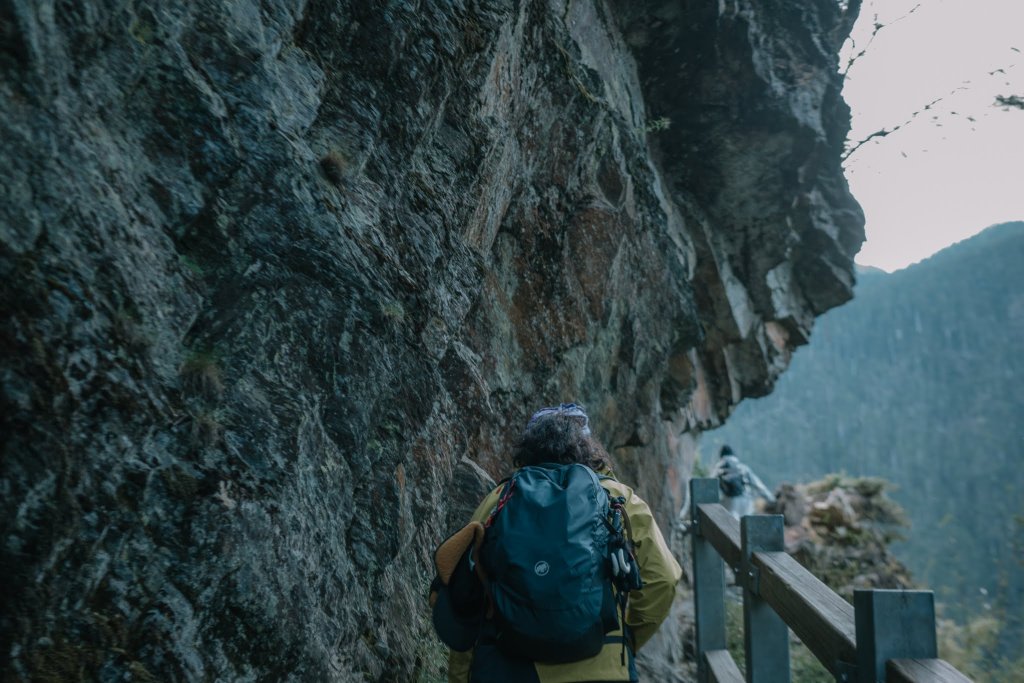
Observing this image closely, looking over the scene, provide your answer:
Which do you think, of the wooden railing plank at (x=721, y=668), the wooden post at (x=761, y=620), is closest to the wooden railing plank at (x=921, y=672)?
the wooden post at (x=761, y=620)

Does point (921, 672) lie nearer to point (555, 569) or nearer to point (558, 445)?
point (555, 569)

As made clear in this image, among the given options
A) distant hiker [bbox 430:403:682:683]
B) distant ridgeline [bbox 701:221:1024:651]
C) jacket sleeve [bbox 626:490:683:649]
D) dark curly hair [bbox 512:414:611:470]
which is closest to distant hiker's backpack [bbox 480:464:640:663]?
distant hiker [bbox 430:403:682:683]

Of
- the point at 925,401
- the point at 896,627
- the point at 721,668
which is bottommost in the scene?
the point at 721,668

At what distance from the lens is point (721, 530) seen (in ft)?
12.4

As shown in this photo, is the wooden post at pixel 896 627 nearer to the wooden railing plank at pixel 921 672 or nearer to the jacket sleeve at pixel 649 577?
the wooden railing plank at pixel 921 672

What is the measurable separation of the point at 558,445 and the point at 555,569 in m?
0.72

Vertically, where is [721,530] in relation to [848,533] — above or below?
above

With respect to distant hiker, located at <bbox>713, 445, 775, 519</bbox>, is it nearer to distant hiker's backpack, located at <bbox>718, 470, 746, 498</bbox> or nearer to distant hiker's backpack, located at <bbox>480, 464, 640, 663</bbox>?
distant hiker's backpack, located at <bbox>718, 470, 746, 498</bbox>

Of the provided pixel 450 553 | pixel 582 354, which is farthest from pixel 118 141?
pixel 582 354

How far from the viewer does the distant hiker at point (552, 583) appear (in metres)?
2.12

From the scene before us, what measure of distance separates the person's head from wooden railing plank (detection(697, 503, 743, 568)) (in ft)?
3.72

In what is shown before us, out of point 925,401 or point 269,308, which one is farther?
point 925,401

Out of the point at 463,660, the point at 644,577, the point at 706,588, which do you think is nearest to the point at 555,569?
the point at 644,577

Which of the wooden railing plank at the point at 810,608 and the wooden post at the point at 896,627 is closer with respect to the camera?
the wooden post at the point at 896,627
